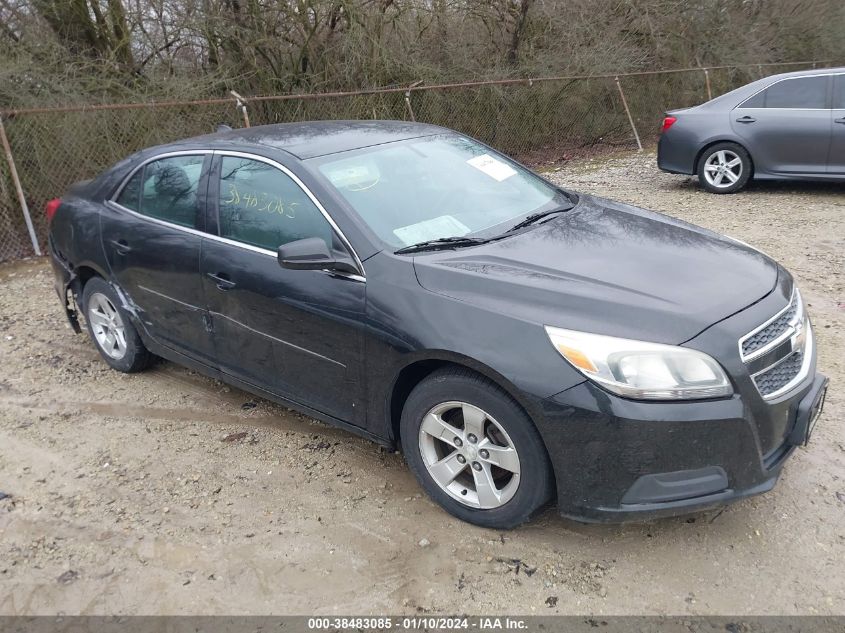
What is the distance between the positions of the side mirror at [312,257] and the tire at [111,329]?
1860 mm

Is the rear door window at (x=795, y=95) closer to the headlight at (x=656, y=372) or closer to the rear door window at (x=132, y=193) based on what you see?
the headlight at (x=656, y=372)

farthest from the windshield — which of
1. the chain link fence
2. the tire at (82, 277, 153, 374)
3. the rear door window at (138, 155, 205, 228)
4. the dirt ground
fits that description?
the chain link fence

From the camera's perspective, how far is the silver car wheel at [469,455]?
9.14 feet

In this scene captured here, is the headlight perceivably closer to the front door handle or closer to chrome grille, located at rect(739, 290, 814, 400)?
chrome grille, located at rect(739, 290, 814, 400)

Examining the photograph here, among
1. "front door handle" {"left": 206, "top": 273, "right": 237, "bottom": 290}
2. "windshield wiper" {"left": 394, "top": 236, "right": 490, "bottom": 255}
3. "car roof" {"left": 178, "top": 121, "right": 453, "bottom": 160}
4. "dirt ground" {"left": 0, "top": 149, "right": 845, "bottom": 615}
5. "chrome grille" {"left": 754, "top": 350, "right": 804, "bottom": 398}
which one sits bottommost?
"dirt ground" {"left": 0, "top": 149, "right": 845, "bottom": 615}

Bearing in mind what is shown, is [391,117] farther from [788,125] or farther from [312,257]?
[312,257]

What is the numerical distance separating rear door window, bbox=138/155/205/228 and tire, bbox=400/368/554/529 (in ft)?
5.85

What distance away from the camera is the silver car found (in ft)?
26.9

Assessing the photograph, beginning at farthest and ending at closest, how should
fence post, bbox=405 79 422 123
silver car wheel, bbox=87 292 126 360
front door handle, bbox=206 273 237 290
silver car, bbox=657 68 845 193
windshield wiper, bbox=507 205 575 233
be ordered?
1. fence post, bbox=405 79 422 123
2. silver car, bbox=657 68 845 193
3. silver car wheel, bbox=87 292 126 360
4. front door handle, bbox=206 273 237 290
5. windshield wiper, bbox=507 205 575 233

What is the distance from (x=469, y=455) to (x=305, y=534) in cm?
81

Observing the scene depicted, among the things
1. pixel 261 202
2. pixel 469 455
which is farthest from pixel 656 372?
pixel 261 202

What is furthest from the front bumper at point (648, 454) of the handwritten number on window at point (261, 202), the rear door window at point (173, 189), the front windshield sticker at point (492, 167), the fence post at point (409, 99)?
the fence post at point (409, 99)

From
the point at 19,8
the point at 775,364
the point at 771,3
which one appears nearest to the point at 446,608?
the point at 775,364

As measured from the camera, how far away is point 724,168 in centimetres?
905
